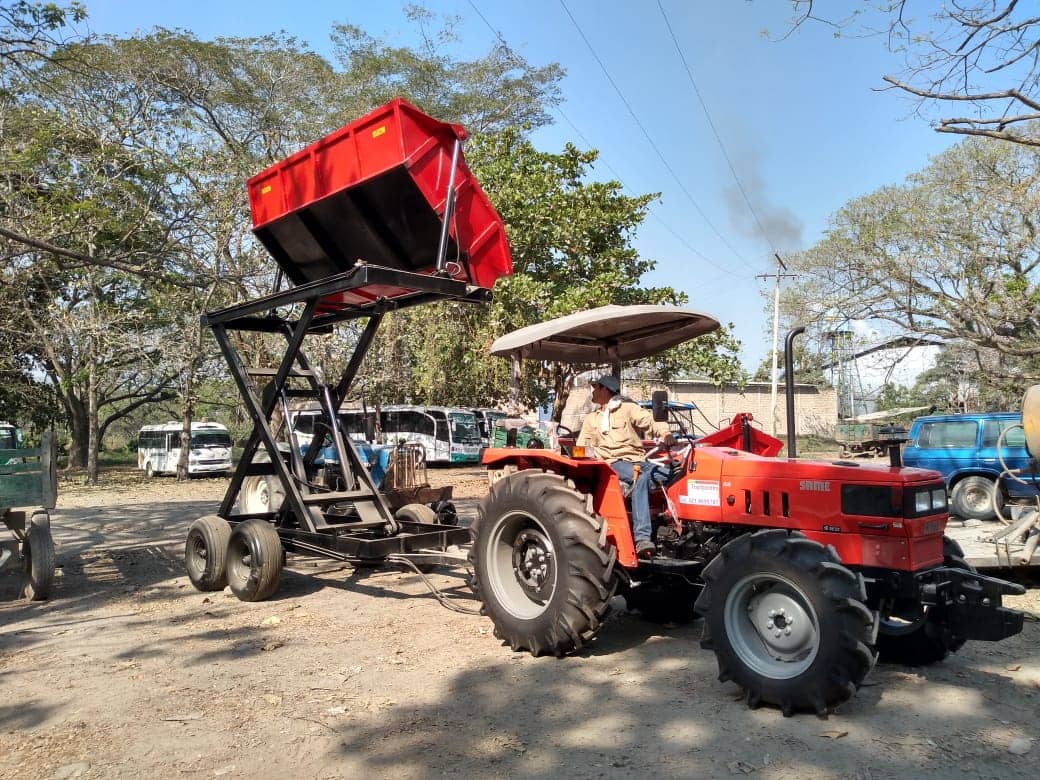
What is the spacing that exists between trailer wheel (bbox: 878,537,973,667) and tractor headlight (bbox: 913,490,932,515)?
0.41m

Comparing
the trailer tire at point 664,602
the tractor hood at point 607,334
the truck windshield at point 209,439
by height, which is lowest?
the trailer tire at point 664,602

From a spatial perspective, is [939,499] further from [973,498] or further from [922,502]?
[973,498]

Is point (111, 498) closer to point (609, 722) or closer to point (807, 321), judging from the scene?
point (609, 722)

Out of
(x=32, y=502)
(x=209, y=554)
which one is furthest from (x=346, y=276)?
(x=32, y=502)

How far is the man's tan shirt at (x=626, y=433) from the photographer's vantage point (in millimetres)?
6145

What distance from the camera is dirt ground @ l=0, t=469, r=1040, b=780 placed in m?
3.96

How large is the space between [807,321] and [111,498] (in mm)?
20451

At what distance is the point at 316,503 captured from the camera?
7.71 m

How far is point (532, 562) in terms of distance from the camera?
19.8ft

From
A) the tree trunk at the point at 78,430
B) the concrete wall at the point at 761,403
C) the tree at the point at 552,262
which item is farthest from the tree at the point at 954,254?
the tree trunk at the point at 78,430

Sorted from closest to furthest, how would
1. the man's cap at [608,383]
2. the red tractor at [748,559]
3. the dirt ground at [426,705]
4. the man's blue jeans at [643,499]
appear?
1. the dirt ground at [426,705]
2. the red tractor at [748,559]
3. the man's blue jeans at [643,499]
4. the man's cap at [608,383]

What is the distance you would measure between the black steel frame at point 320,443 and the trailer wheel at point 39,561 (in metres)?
1.56

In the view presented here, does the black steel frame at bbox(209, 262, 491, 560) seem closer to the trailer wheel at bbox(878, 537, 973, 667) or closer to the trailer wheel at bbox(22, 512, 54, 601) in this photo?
the trailer wheel at bbox(22, 512, 54, 601)

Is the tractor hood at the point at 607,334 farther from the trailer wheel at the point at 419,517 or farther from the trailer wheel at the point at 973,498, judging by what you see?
the trailer wheel at the point at 973,498
